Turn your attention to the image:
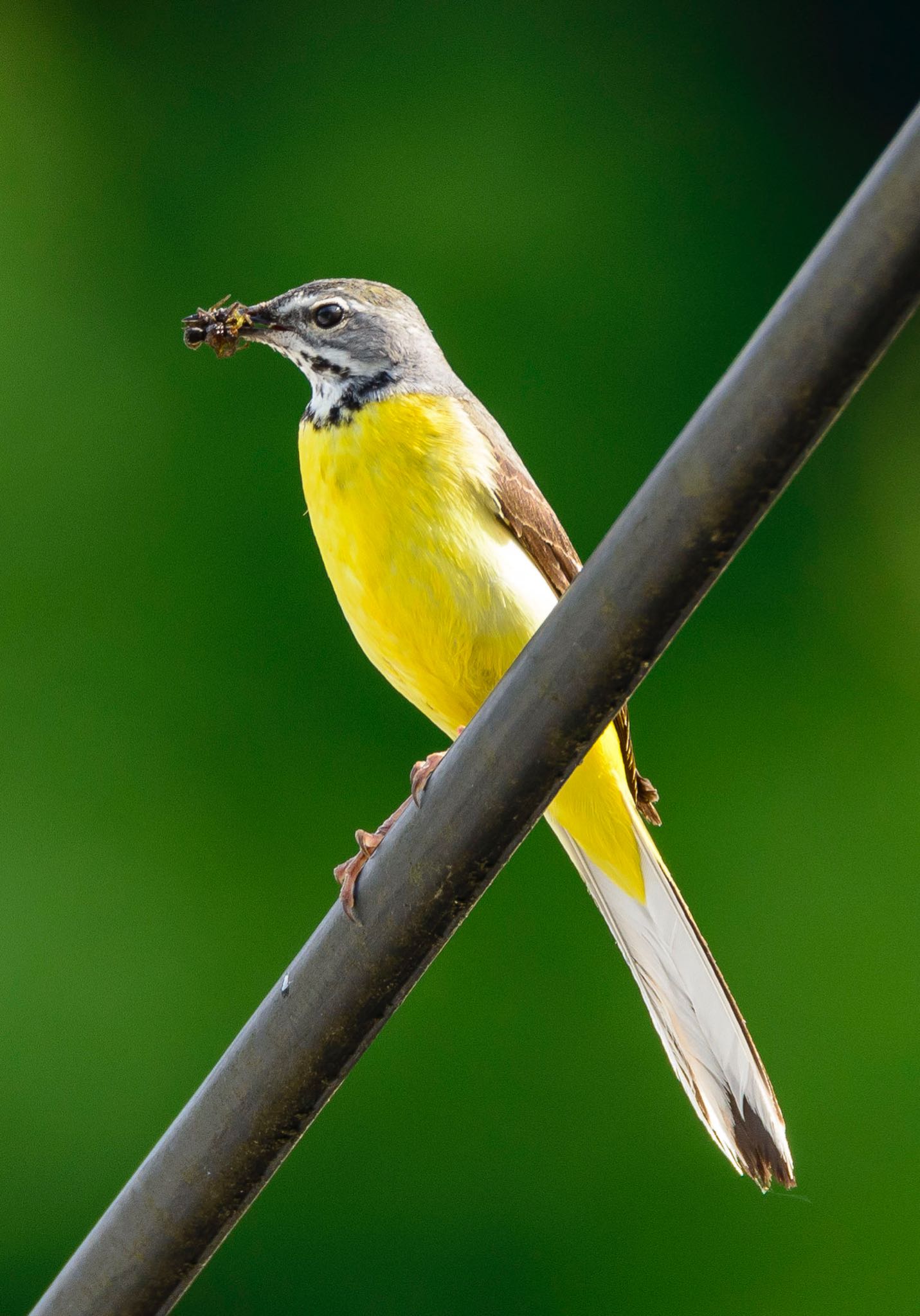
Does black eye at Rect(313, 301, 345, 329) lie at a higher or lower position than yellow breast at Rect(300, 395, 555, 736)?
higher

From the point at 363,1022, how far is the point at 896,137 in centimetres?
57

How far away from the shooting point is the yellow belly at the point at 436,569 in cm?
155

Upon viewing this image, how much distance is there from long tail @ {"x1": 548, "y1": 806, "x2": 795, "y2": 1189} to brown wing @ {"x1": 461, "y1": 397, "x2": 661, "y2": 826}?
0.06m

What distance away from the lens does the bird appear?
1505 millimetres

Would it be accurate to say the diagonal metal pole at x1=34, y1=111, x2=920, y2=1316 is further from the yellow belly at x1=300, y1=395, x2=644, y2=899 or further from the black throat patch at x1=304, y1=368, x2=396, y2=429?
the black throat patch at x1=304, y1=368, x2=396, y2=429

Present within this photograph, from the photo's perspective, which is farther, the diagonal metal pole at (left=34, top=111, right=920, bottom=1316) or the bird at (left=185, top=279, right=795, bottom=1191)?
the bird at (left=185, top=279, right=795, bottom=1191)

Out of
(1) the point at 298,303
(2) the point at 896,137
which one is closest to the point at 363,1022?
(2) the point at 896,137

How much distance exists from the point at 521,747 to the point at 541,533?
0.90 meters

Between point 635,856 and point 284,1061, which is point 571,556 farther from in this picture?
point 284,1061

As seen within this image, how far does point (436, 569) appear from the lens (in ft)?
5.07

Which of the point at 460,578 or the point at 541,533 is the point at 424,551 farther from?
the point at 541,533

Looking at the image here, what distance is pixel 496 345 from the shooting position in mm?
3303

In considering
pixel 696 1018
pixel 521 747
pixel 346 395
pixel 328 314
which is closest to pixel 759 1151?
pixel 696 1018

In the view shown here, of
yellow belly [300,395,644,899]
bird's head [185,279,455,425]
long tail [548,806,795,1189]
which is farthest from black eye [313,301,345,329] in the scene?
long tail [548,806,795,1189]
